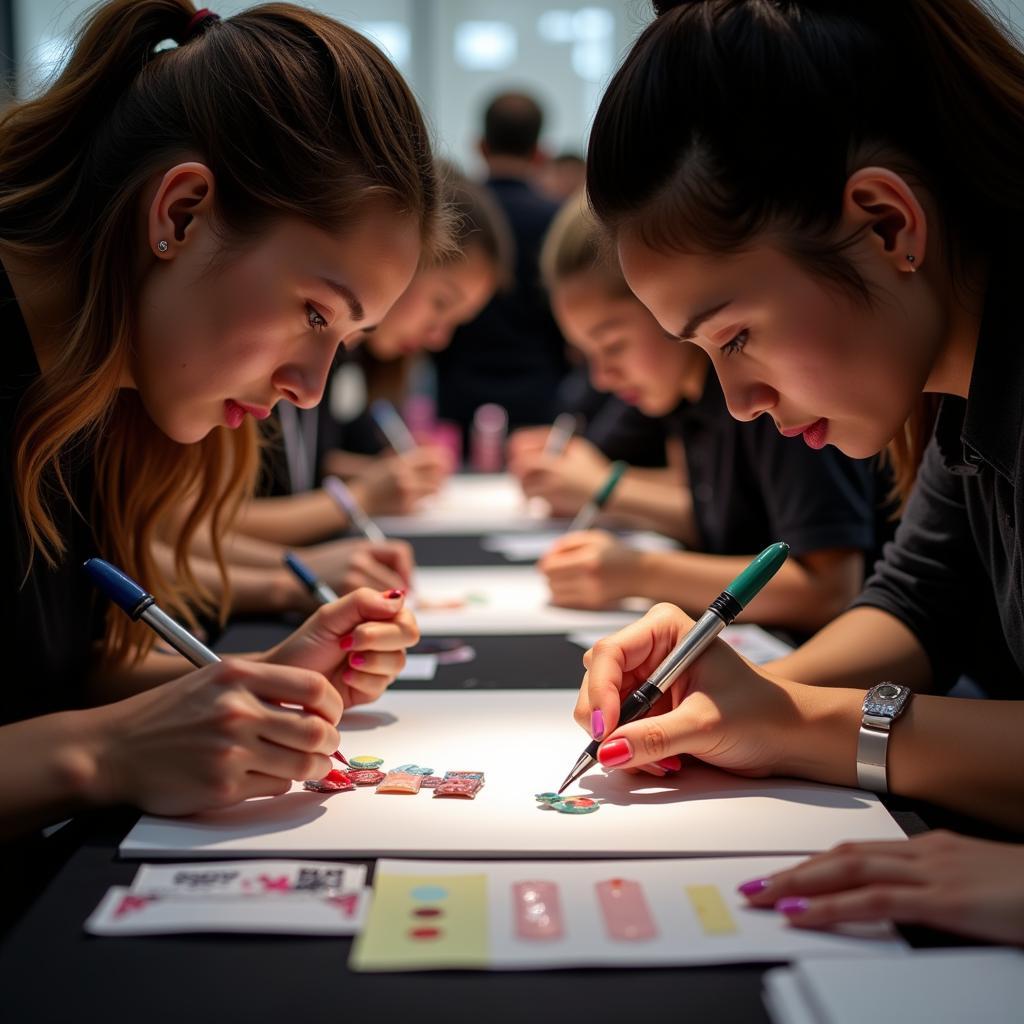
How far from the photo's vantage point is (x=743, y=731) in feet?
3.26

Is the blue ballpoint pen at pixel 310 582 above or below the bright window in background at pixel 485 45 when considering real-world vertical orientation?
below

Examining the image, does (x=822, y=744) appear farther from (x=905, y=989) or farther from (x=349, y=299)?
(x=349, y=299)

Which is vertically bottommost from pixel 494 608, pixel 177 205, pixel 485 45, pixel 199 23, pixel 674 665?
pixel 494 608

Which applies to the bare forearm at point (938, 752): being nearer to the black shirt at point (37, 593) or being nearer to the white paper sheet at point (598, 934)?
the white paper sheet at point (598, 934)

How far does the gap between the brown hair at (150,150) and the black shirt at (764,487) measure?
28.5 inches

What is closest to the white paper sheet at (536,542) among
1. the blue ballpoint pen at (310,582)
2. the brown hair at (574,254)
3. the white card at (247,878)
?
the brown hair at (574,254)

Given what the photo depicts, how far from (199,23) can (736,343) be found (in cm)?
65

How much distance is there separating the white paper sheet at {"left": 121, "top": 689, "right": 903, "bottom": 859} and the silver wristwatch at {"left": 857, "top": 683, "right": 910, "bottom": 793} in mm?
22

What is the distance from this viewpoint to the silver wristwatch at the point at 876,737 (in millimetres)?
983

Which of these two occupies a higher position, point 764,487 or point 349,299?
point 349,299

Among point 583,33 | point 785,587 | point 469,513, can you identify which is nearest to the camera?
point 785,587

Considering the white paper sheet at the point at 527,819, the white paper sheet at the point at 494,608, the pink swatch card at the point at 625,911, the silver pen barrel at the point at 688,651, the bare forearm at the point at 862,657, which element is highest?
the silver pen barrel at the point at 688,651

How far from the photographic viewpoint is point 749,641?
58.5 inches

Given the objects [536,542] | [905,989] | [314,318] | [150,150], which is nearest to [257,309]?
[314,318]
